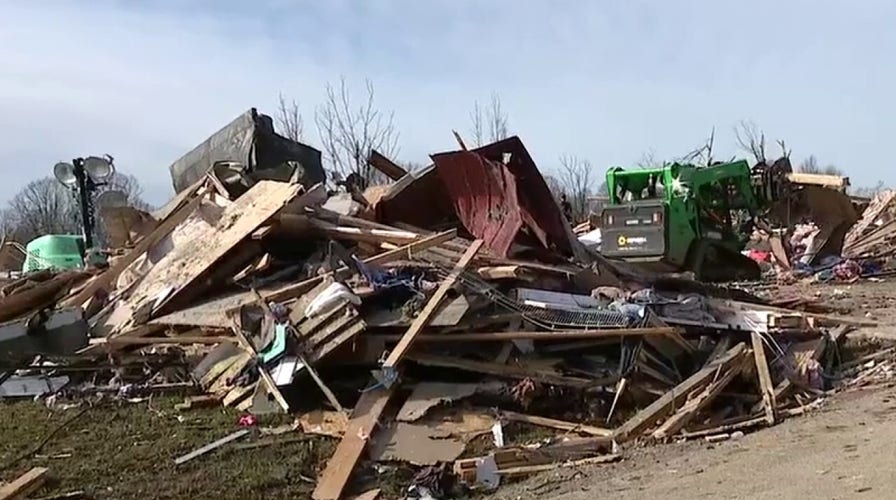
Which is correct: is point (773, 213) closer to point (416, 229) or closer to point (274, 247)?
point (416, 229)

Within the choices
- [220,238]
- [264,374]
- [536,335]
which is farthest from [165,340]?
[536,335]

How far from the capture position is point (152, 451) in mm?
7879

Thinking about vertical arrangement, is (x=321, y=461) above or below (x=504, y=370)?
below

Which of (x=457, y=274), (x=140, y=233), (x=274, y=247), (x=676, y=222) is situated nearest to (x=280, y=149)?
(x=140, y=233)

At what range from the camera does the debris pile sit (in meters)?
8.44

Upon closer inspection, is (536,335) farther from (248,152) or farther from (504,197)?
(248,152)

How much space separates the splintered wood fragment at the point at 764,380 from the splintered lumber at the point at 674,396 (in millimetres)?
154

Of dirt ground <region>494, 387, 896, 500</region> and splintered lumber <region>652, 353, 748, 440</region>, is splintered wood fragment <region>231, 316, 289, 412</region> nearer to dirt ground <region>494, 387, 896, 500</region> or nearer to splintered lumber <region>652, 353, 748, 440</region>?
dirt ground <region>494, 387, 896, 500</region>

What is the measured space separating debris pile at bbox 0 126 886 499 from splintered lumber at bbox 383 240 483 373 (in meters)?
0.03

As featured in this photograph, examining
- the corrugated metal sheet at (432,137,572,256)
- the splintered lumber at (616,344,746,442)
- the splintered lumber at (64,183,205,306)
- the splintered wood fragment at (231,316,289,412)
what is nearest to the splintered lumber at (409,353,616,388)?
the splintered lumber at (616,344,746,442)

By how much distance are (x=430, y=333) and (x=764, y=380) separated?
10.8ft

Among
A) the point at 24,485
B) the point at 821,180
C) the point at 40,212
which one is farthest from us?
the point at 40,212

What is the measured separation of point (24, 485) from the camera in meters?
6.92

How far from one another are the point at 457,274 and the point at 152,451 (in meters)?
3.59
